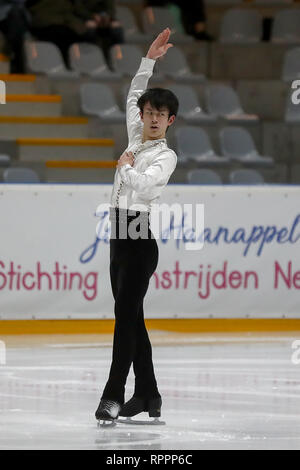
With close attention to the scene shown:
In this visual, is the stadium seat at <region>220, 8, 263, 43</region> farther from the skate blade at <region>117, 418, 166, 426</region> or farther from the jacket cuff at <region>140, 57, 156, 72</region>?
the skate blade at <region>117, 418, 166, 426</region>

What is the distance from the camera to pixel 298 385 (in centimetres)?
696

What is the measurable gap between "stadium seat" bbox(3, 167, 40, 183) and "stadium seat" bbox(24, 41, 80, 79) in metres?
2.60

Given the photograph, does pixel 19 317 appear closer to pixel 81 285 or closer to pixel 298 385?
pixel 81 285

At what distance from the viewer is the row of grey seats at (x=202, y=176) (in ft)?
36.6

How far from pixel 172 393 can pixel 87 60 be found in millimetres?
7759

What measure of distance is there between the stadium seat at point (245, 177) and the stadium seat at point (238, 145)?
2.74 feet

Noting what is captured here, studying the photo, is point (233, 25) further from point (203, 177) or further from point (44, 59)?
point (203, 177)

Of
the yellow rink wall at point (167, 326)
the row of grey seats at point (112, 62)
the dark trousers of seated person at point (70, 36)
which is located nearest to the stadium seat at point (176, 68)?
the row of grey seats at point (112, 62)

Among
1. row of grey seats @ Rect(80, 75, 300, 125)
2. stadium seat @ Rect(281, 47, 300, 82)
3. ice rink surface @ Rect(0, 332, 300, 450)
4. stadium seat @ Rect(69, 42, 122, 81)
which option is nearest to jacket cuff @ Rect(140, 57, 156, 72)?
ice rink surface @ Rect(0, 332, 300, 450)

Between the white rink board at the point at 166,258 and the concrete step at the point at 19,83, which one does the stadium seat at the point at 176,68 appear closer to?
the concrete step at the point at 19,83

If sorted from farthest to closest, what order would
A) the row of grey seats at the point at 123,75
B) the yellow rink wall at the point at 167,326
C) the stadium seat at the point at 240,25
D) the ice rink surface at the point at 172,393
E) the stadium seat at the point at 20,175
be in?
the stadium seat at the point at 240,25 < the row of grey seats at the point at 123,75 < the stadium seat at the point at 20,175 < the yellow rink wall at the point at 167,326 < the ice rink surface at the point at 172,393

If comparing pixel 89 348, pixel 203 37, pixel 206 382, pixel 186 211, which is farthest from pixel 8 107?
pixel 206 382

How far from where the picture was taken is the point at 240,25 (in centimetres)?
1502

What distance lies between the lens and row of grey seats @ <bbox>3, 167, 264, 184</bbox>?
11.1 m
